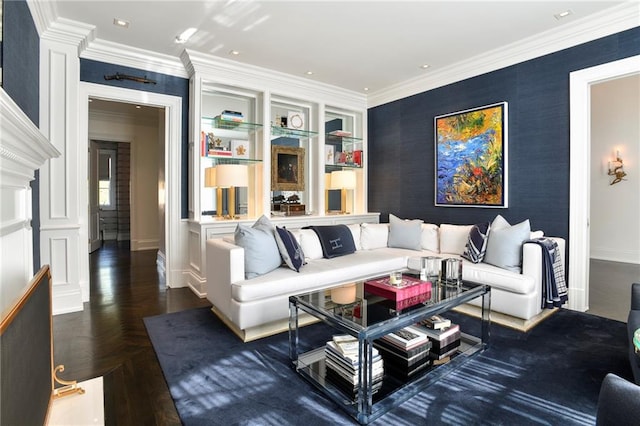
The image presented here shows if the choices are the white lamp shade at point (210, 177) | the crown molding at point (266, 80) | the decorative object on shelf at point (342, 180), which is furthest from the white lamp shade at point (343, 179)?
the white lamp shade at point (210, 177)

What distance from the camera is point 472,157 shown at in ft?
14.2

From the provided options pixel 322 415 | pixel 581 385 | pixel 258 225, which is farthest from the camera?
pixel 258 225

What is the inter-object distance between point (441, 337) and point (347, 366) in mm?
789

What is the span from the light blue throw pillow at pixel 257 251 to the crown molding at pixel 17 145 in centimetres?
151

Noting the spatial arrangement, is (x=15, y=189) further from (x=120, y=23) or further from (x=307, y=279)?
(x=120, y=23)

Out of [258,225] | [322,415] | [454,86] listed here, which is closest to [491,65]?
[454,86]

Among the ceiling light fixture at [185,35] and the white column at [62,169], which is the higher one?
the ceiling light fixture at [185,35]

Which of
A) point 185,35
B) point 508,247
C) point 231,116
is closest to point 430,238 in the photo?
point 508,247

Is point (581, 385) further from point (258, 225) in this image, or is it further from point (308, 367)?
point (258, 225)

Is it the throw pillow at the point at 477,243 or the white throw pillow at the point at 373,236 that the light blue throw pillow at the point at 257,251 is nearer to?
the white throw pillow at the point at 373,236

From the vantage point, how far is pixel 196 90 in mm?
4156

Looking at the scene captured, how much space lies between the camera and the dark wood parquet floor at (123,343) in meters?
1.91

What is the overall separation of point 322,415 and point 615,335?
8.52ft

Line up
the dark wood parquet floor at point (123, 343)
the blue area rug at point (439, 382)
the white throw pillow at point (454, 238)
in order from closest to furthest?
the blue area rug at point (439, 382) → the dark wood parquet floor at point (123, 343) → the white throw pillow at point (454, 238)
